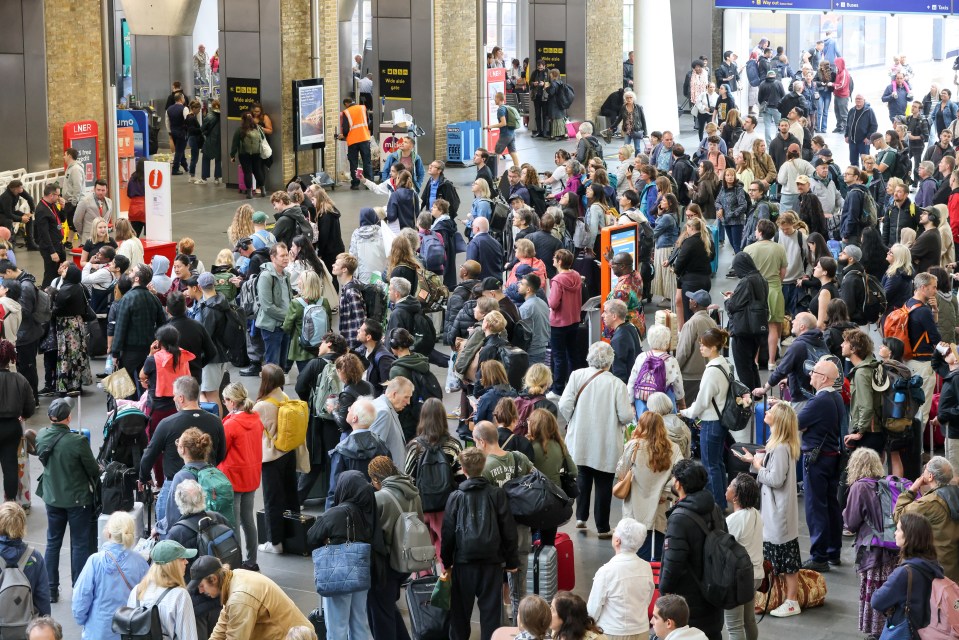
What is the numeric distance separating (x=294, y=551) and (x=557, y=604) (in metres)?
3.99

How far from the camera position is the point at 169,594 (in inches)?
280

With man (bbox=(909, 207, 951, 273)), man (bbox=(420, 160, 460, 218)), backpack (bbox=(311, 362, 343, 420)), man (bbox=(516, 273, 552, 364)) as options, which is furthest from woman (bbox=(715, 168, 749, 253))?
backpack (bbox=(311, 362, 343, 420))

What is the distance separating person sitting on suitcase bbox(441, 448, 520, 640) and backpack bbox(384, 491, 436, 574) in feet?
0.38

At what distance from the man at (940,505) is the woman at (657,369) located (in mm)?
2488

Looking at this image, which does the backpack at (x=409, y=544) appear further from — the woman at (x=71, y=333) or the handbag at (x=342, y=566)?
the woman at (x=71, y=333)

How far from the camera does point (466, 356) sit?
11.4 m

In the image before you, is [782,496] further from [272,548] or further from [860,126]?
[860,126]

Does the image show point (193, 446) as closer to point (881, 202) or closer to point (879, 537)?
point (879, 537)

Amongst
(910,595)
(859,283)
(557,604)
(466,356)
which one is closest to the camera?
(557,604)

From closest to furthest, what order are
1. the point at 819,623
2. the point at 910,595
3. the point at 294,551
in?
1. the point at 910,595
2. the point at 819,623
3. the point at 294,551

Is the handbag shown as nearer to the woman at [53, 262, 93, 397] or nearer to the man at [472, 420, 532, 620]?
the man at [472, 420, 532, 620]

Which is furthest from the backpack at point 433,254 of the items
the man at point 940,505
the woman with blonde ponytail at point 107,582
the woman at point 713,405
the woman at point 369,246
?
the woman with blonde ponytail at point 107,582

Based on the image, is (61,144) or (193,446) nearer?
(193,446)

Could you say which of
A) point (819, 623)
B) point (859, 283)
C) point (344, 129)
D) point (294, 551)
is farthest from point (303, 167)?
point (819, 623)
